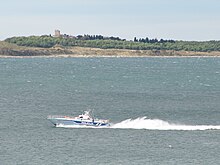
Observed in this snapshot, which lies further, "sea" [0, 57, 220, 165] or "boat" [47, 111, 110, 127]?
"boat" [47, 111, 110, 127]

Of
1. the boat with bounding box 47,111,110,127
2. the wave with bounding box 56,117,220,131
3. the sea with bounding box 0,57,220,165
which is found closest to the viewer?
the sea with bounding box 0,57,220,165

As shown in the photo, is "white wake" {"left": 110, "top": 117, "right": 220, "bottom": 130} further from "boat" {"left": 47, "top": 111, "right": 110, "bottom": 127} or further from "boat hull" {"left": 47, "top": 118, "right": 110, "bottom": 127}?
"boat hull" {"left": 47, "top": 118, "right": 110, "bottom": 127}

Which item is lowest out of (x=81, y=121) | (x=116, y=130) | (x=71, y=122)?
(x=116, y=130)

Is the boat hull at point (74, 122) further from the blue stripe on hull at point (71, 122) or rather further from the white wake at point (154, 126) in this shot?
the white wake at point (154, 126)

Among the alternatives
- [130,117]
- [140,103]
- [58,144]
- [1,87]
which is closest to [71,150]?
[58,144]

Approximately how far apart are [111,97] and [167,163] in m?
78.9

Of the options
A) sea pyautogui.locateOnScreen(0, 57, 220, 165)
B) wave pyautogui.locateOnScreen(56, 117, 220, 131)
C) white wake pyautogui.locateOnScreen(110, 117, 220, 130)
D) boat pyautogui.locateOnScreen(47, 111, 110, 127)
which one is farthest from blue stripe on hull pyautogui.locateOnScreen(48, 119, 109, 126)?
white wake pyautogui.locateOnScreen(110, 117, 220, 130)

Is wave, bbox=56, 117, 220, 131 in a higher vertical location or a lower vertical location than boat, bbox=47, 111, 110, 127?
lower

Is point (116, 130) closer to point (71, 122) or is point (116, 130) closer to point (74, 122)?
point (74, 122)

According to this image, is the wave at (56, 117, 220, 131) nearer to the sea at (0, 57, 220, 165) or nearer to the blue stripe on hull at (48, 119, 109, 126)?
the sea at (0, 57, 220, 165)

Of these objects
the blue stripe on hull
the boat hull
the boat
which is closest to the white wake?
the boat

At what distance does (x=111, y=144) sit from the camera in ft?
308

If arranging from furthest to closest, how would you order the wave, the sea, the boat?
the boat, the wave, the sea

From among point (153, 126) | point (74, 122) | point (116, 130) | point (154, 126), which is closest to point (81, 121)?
point (74, 122)
